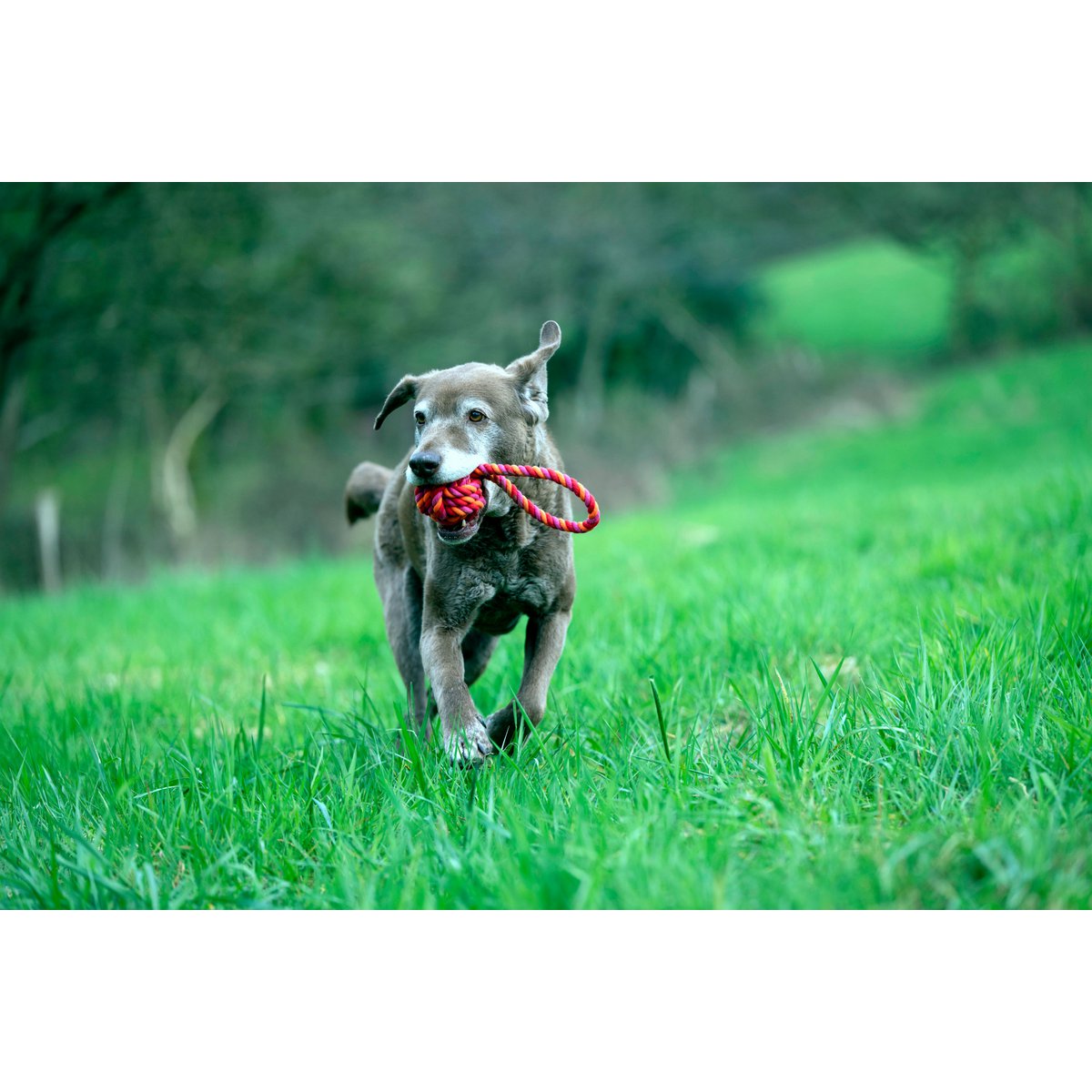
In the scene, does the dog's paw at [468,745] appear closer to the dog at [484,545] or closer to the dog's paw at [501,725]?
the dog at [484,545]

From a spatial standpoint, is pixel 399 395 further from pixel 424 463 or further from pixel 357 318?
pixel 357 318

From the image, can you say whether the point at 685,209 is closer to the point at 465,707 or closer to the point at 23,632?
the point at 23,632

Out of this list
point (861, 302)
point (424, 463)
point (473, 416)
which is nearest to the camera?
point (424, 463)

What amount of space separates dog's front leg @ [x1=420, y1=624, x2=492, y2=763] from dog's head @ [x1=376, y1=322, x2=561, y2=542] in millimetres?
493

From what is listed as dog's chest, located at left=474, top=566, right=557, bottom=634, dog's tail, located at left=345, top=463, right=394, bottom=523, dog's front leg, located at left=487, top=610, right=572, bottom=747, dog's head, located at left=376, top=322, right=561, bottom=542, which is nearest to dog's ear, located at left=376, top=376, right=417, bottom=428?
dog's head, located at left=376, top=322, right=561, bottom=542

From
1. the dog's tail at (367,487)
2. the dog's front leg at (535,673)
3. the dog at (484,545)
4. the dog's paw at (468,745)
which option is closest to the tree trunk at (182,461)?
the dog's tail at (367,487)

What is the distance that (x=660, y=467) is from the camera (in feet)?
57.0

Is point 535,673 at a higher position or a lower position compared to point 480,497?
lower

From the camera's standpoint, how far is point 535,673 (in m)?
3.51

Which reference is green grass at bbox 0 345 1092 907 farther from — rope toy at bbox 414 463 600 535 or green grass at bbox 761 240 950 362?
green grass at bbox 761 240 950 362

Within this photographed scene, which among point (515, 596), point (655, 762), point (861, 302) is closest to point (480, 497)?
point (515, 596)

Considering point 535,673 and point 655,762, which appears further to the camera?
point 535,673

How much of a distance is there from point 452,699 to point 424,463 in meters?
0.91

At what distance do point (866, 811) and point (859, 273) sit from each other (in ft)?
112
